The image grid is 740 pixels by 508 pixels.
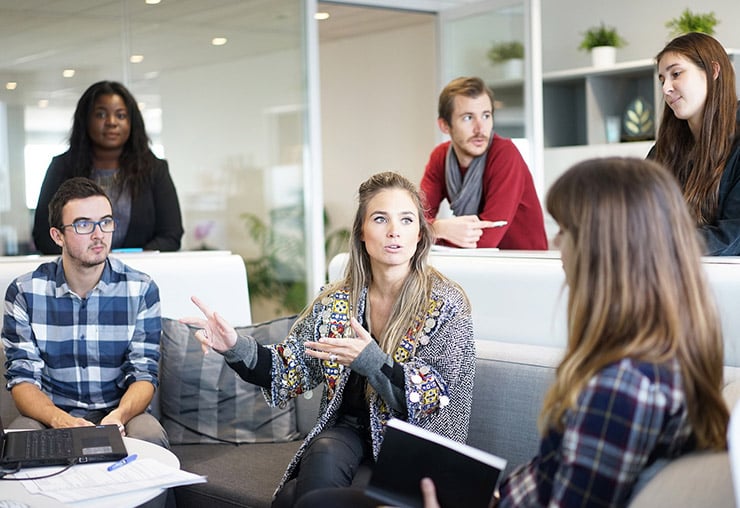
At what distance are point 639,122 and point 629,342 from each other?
4.42 meters

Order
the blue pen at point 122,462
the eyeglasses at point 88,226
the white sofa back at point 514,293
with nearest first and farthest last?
the blue pen at point 122,462
the white sofa back at point 514,293
the eyeglasses at point 88,226

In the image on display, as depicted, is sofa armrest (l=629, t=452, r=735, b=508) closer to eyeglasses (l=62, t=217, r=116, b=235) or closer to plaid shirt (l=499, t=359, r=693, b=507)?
plaid shirt (l=499, t=359, r=693, b=507)

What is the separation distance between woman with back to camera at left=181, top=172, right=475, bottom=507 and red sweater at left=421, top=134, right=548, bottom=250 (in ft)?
2.47

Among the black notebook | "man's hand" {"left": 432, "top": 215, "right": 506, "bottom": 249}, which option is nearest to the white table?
the black notebook

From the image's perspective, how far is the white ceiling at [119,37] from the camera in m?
4.68

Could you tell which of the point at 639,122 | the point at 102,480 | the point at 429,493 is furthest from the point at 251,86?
the point at 429,493

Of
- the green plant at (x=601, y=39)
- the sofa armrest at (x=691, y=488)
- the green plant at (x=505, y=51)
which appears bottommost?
the sofa armrest at (x=691, y=488)

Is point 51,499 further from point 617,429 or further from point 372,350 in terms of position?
point 617,429

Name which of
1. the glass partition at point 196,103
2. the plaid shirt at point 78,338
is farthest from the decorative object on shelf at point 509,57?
the plaid shirt at point 78,338

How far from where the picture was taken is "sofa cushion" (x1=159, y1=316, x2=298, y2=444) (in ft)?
9.91

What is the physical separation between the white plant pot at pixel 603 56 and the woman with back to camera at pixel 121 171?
2.88 meters

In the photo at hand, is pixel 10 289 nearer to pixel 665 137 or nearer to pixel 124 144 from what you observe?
pixel 124 144

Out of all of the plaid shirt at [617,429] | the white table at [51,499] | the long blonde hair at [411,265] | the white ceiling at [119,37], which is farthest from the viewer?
the white ceiling at [119,37]

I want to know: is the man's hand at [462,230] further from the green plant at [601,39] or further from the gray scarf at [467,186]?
the green plant at [601,39]
